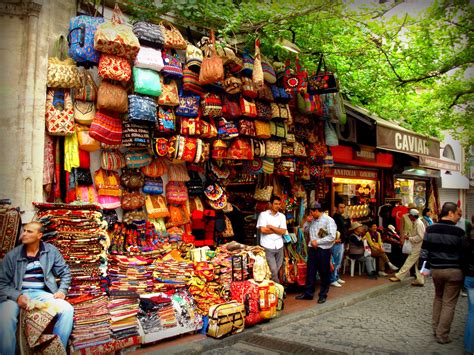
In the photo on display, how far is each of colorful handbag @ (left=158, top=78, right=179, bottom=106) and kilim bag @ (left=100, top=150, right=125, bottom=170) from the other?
102 cm

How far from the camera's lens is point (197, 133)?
7195 mm

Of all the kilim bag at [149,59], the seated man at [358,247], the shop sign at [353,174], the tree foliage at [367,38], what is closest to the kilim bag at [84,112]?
the kilim bag at [149,59]

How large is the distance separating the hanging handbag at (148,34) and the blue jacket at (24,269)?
3.23 metres

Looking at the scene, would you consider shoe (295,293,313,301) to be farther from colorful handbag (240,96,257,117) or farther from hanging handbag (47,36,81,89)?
hanging handbag (47,36,81,89)

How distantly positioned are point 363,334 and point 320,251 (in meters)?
2.08

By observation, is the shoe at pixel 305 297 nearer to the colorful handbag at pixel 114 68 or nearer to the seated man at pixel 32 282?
the seated man at pixel 32 282

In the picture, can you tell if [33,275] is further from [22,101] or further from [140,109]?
[140,109]

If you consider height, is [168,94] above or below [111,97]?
above

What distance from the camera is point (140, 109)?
20.2 feet

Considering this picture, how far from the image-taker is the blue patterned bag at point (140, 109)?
6129 mm

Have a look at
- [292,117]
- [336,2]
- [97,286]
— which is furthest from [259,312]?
[336,2]

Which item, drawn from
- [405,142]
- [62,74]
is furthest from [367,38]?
[62,74]

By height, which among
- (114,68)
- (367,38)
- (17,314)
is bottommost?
(17,314)

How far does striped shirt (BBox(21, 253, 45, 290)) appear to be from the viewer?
4809 mm
